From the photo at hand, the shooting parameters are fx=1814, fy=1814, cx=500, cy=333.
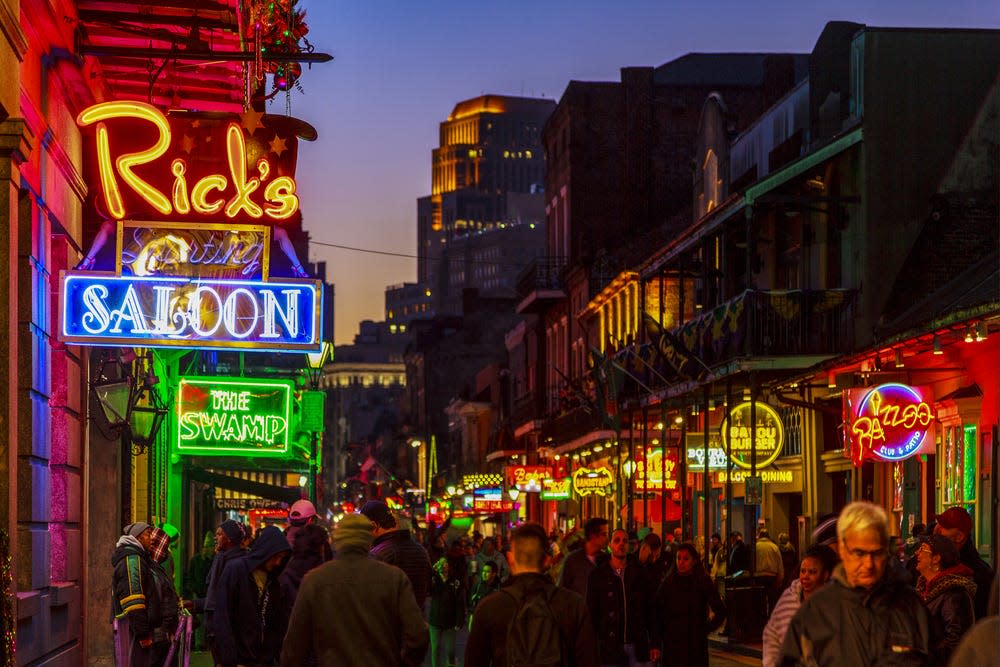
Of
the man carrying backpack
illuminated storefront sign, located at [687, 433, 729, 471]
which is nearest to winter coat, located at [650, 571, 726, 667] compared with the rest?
the man carrying backpack

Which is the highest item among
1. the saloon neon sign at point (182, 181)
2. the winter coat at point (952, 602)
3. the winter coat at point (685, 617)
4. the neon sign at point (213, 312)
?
the saloon neon sign at point (182, 181)

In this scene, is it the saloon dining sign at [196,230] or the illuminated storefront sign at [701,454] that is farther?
the illuminated storefront sign at [701,454]

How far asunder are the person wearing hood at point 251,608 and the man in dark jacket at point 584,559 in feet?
8.51

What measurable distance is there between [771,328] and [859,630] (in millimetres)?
19333

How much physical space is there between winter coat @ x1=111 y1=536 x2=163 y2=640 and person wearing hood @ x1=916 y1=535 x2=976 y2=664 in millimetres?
6468

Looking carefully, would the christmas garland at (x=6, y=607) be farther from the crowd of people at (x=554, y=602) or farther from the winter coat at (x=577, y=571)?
the winter coat at (x=577, y=571)

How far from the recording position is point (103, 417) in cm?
1762

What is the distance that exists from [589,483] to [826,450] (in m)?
13.3

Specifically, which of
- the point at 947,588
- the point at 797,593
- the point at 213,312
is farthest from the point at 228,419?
the point at 797,593

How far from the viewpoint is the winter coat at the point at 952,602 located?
9.23 meters

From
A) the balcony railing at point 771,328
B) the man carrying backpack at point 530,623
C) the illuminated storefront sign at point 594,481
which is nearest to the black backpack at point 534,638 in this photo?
the man carrying backpack at point 530,623

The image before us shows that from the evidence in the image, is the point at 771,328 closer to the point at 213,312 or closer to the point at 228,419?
the point at 228,419

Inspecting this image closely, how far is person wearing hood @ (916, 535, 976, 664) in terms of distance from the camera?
30.4 ft

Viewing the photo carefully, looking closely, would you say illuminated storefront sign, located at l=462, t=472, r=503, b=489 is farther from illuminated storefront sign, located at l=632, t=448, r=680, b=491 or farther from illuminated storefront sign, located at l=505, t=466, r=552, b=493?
illuminated storefront sign, located at l=632, t=448, r=680, b=491
